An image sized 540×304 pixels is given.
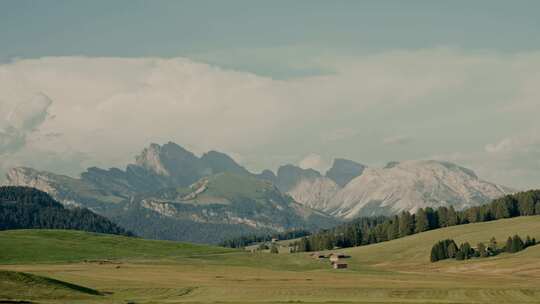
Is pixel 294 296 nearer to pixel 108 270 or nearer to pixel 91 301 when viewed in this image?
pixel 91 301

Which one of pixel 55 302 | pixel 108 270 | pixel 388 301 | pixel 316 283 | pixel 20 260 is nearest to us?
pixel 55 302

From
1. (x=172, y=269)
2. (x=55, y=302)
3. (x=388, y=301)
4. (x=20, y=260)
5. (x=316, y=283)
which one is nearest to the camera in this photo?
(x=55, y=302)

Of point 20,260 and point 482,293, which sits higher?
point 20,260

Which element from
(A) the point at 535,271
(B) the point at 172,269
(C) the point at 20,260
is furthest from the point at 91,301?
(A) the point at 535,271

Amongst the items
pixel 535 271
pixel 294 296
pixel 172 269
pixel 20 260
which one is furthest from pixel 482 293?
pixel 20 260

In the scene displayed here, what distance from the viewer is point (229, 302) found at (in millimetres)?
99562

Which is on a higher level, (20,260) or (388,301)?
(20,260)

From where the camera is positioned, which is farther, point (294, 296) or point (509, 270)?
point (509, 270)

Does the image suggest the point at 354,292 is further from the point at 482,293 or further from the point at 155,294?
the point at 155,294

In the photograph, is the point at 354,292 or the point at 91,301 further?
the point at 354,292

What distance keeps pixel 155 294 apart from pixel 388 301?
3526 cm

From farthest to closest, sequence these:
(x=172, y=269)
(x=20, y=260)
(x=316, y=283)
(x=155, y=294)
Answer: (x=20, y=260), (x=172, y=269), (x=316, y=283), (x=155, y=294)

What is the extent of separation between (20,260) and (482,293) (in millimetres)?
127877

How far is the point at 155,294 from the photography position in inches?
4496
